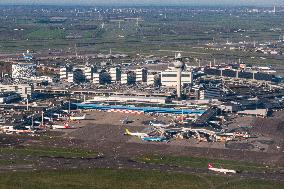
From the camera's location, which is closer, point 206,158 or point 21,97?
point 206,158

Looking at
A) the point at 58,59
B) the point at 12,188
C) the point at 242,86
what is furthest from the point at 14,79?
the point at 12,188

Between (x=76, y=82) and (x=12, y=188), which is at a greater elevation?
(x=76, y=82)

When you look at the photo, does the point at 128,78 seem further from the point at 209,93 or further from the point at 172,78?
the point at 209,93

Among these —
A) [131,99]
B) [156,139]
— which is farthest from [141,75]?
[156,139]

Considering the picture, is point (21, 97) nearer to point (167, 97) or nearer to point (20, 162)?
point (167, 97)

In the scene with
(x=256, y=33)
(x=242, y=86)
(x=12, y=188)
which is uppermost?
(x=256, y=33)

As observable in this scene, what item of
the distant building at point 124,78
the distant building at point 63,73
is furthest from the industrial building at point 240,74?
the distant building at point 63,73

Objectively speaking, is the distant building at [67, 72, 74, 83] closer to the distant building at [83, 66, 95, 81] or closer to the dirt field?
the distant building at [83, 66, 95, 81]
